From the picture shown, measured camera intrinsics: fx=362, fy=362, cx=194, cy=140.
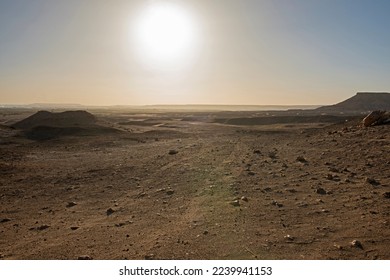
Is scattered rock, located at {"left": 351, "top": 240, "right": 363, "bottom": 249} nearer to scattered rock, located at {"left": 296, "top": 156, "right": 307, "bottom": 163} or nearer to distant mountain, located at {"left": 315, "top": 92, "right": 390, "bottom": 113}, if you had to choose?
scattered rock, located at {"left": 296, "top": 156, "right": 307, "bottom": 163}

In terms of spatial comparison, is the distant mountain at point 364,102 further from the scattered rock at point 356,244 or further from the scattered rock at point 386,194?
the scattered rock at point 356,244

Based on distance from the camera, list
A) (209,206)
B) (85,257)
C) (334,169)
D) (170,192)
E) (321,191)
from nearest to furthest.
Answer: (85,257), (209,206), (321,191), (170,192), (334,169)

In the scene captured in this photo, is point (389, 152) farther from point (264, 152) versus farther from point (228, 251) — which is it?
point (228, 251)

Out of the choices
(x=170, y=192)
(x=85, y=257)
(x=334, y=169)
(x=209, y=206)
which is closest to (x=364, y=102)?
(x=334, y=169)

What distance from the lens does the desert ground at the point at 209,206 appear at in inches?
248

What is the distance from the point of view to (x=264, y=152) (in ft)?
57.7

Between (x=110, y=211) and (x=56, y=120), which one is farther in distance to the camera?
(x=56, y=120)

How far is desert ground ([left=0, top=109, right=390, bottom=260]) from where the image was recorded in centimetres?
631

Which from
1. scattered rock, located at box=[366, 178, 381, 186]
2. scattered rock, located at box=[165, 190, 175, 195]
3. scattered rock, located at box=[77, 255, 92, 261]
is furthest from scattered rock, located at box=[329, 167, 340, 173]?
scattered rock, located at box=[77, 255, 92, 261]

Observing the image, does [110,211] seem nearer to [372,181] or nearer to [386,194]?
[386,194]

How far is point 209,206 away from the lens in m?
8.85

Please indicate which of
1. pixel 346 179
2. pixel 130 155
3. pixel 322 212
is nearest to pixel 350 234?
pixel 322 212

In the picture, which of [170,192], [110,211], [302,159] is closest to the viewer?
[110,211]

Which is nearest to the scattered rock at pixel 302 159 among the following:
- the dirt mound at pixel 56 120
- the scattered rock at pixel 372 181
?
the scattered rock at pixel 372 181
